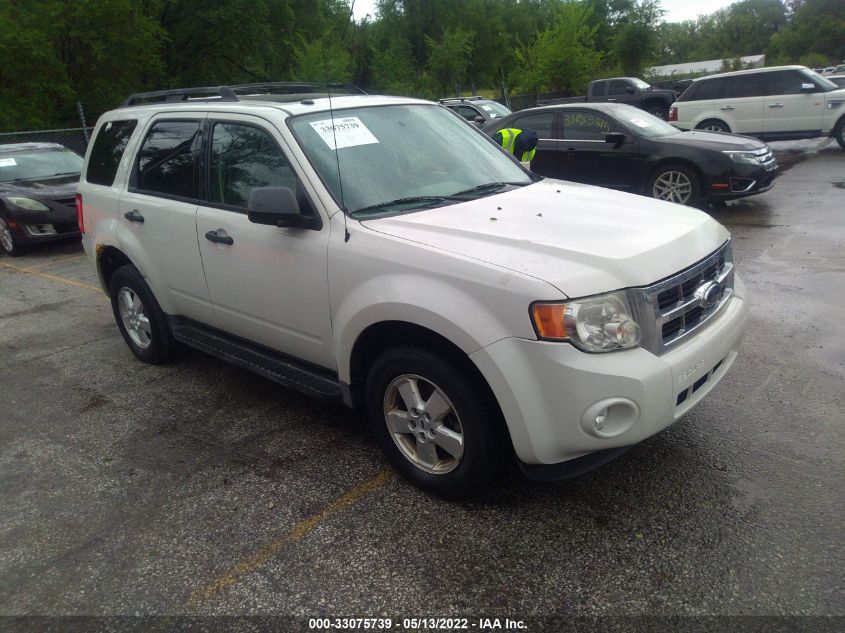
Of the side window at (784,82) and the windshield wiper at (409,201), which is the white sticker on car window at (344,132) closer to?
the windshield wiper at (409,201)

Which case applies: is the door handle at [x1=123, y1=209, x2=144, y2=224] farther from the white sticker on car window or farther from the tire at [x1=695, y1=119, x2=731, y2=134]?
the tire at [x1=695, y1=119, x2=731, y2=134]

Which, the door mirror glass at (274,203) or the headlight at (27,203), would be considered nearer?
the door mirror glass at (274,203)

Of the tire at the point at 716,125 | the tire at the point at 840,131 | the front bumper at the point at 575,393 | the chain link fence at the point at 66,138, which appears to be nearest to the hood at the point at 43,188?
the chain link fence at the point at 66,138

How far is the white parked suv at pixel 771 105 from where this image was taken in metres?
14.7

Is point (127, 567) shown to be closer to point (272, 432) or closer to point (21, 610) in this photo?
point (21, 610)

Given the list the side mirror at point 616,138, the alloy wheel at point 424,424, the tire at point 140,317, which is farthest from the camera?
the side mirror at point 616,138

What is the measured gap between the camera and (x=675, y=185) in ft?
30.9

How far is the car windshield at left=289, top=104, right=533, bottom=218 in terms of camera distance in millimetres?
3570

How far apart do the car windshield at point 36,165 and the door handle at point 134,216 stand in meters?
7.15

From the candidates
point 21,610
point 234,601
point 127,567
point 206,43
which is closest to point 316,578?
point 234,601

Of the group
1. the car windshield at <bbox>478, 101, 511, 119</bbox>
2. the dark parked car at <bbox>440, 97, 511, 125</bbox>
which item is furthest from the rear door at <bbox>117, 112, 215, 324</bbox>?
the car windshield at <bbox>478, 101, 511, 119</bbox>

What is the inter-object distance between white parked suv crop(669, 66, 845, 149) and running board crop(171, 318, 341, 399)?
14.3 meters

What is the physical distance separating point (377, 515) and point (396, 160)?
75.1 inches

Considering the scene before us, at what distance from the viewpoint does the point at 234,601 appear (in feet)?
8.91
